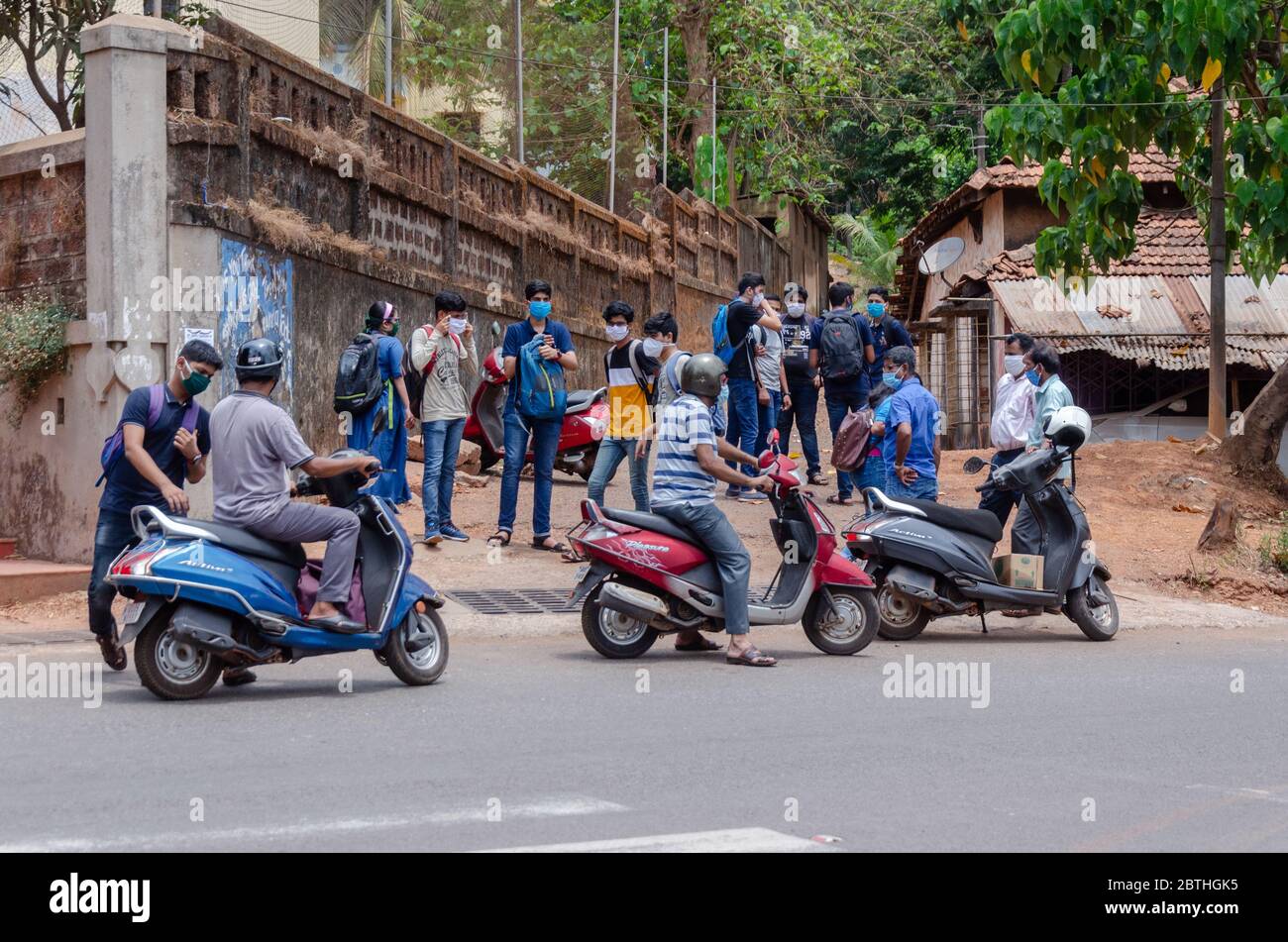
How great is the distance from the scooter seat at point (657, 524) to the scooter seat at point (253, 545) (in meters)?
1.96

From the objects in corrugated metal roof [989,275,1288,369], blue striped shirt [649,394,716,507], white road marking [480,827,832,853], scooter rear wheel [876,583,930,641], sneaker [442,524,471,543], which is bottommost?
white road marking [480,827,832,853]

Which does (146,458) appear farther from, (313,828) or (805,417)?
(805,417)

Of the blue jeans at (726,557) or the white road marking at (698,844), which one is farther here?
the blue jeans at (726,557)

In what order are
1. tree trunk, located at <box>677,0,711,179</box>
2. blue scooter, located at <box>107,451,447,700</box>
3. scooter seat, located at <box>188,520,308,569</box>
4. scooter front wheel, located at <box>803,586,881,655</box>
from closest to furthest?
blue scooter, located at <box>107,451,447,700</box>
scooter seat, located at <box>188,520,308,569</box>
scooter front wheel, located at <box>803,586,881,655</box>
tree trunk, located at <box>677,0,711,179</box>

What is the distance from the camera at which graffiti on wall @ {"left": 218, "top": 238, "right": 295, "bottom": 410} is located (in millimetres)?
13086

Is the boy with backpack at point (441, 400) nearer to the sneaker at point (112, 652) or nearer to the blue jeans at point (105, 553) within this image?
the blue jeans at point (105, 553)

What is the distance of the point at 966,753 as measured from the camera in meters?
6.79

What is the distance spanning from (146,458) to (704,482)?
313cm

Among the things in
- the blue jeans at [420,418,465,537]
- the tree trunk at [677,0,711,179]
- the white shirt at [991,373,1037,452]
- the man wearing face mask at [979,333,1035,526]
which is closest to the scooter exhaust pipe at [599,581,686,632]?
the blue jeans at [420,418,465,537]

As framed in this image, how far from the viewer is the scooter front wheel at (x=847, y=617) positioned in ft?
31.8

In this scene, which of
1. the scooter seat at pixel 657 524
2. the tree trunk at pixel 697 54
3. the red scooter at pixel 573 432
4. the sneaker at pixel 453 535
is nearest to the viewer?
the scooter seat at pixel 657 524

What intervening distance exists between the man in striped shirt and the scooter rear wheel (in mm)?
1648

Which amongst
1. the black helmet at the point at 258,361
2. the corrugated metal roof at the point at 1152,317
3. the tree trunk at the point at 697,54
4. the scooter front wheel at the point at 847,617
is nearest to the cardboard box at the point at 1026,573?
the scooter front wheel at the point at 847,617

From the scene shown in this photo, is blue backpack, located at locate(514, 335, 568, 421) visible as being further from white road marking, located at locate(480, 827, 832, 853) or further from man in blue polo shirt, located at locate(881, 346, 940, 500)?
white road marking, located at locate(480, 827, 832, 853)
